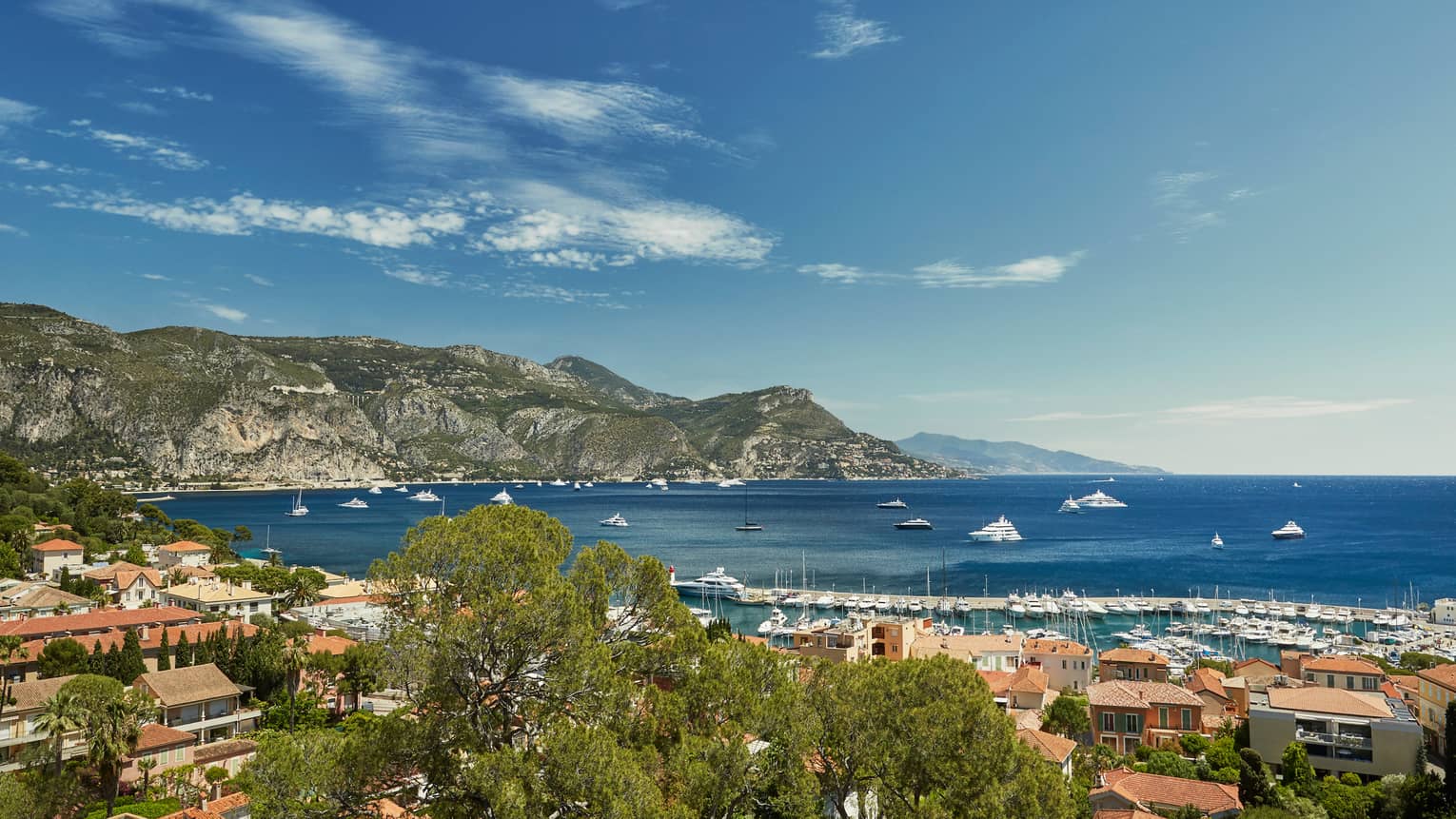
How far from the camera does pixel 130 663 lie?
1266 inches

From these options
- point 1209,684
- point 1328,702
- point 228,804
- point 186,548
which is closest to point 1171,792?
point 1328,702

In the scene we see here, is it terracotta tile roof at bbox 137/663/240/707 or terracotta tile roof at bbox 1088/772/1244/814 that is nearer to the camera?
terracotta tile roof at bbox 1088/772/1244/814

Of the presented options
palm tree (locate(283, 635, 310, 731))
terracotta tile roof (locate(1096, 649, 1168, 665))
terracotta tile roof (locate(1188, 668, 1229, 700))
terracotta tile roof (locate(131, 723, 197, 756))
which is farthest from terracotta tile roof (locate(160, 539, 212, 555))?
→ terracotta tile roof (locate(1188, 668, 1229, 700))

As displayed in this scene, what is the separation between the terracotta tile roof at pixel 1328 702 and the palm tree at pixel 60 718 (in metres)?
40.3

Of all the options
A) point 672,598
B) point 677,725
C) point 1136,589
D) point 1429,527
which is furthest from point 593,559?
point 1429,527

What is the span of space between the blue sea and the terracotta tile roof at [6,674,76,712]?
5023 cm

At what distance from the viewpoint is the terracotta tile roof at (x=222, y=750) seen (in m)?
28.2

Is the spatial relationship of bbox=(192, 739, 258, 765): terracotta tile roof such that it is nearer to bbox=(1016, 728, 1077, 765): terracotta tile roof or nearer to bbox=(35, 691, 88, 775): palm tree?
bbox=(35, 691, 88, 775): palm tree

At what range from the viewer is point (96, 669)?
3144 centimetres

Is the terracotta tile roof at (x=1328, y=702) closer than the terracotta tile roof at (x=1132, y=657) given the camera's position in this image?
Yes

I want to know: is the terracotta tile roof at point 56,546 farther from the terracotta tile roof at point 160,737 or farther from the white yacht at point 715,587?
the white yacht at point 715,587

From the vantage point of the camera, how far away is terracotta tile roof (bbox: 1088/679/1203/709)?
34.3 metres

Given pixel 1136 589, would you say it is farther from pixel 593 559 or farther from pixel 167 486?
pixel 167 486

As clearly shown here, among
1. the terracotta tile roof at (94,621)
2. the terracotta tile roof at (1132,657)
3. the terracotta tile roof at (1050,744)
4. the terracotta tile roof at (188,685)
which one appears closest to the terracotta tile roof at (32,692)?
the terracotta tile roof at (188,685)
